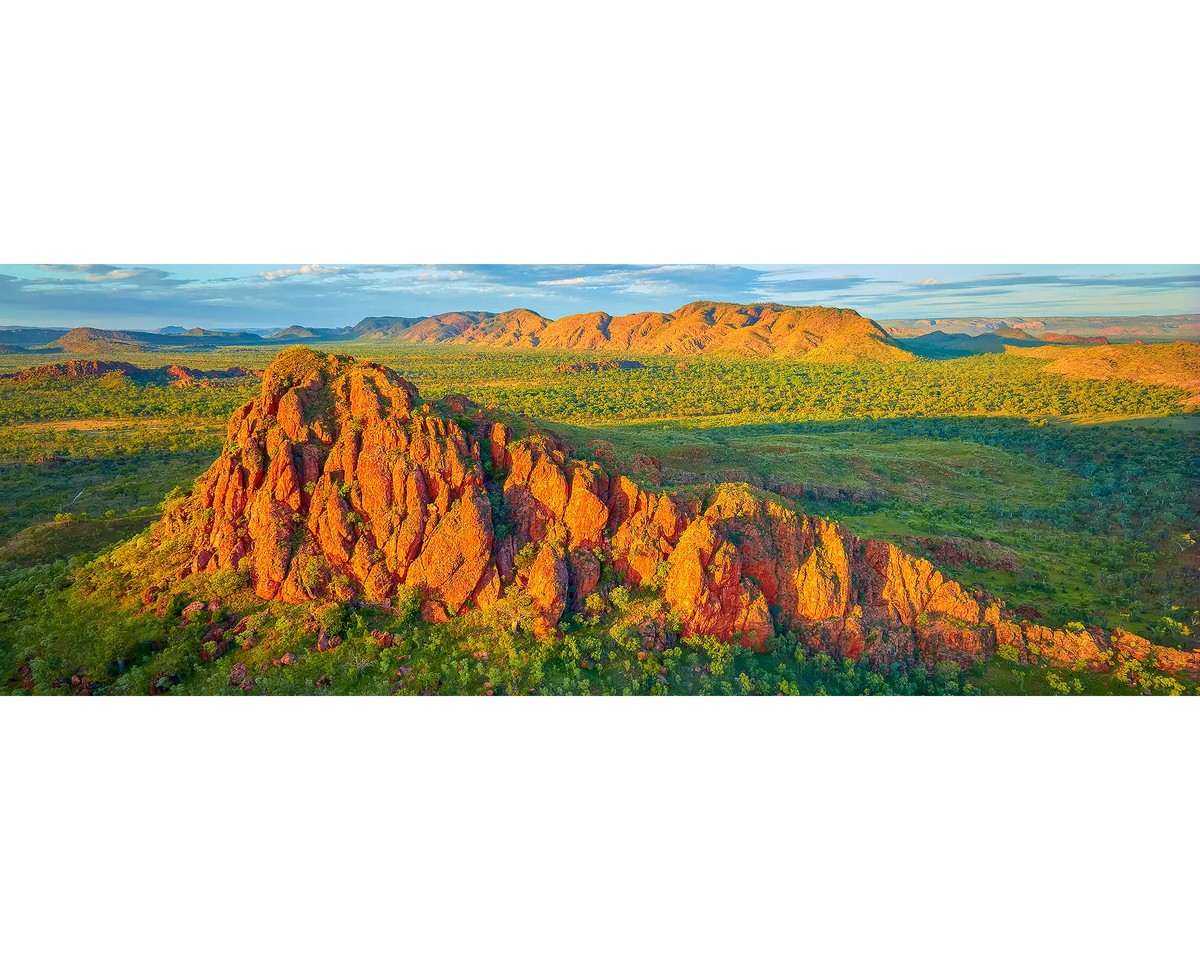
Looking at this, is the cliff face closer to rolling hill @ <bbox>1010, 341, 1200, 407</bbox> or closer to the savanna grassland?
the savanna grassland

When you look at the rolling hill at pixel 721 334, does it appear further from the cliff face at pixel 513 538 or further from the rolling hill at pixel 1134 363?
the cliff face at pixel 513 538

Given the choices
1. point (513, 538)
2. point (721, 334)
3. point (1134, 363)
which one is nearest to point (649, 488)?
point (513, 538)

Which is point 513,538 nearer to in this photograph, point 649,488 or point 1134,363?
point 649,488

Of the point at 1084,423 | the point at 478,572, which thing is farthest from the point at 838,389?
the point at 478,572

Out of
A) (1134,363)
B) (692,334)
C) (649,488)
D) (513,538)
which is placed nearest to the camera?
(513,538)

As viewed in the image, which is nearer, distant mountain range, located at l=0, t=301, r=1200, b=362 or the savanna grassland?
the savanna grassland

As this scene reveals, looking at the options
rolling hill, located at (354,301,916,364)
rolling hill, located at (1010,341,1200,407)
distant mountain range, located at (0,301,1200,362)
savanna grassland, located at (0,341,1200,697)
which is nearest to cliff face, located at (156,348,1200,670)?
savanna grassland, located at (0,341,1200,697)

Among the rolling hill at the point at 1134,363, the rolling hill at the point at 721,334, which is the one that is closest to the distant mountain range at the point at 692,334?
the rolling hill at the point at 721,334
